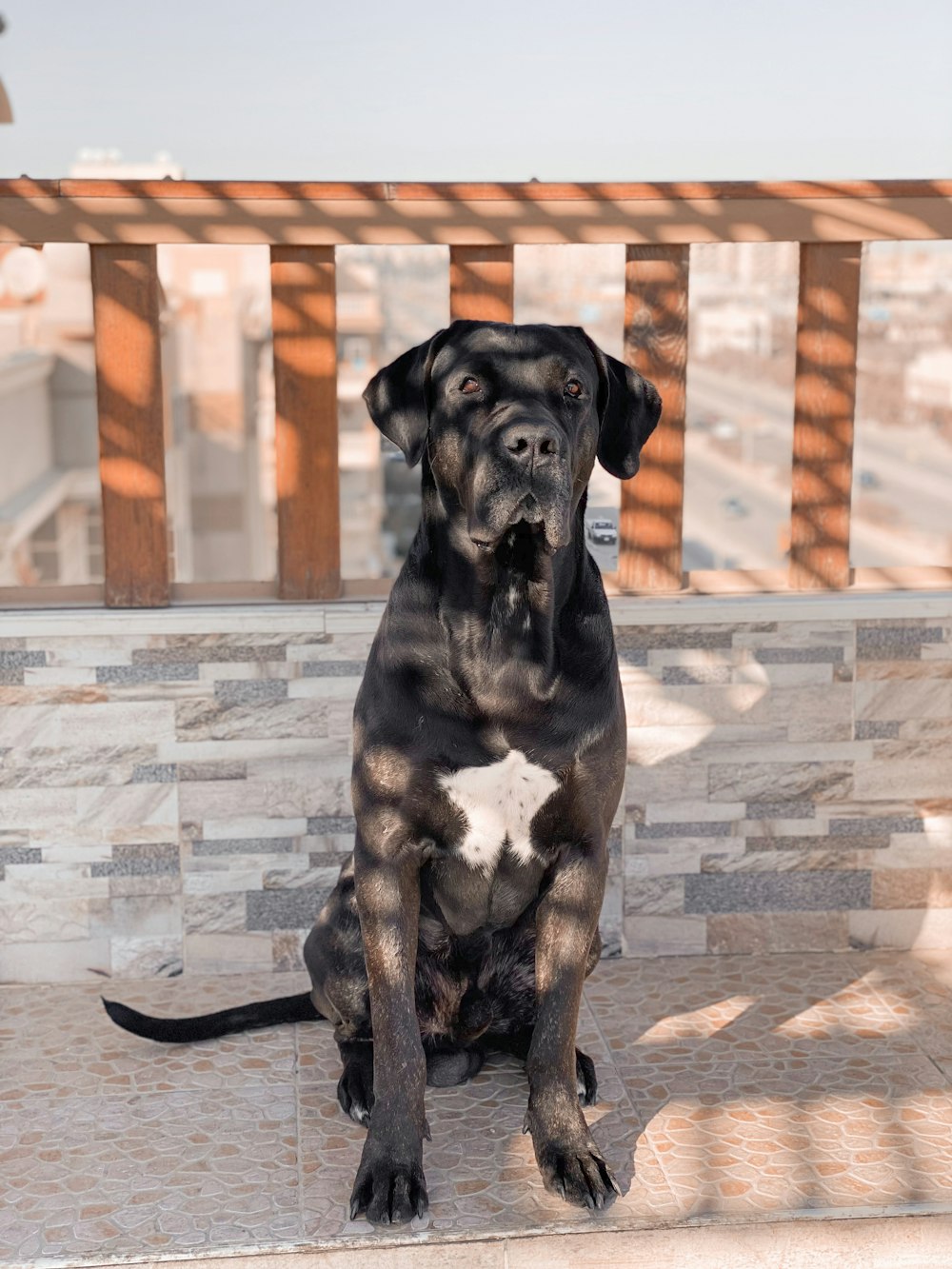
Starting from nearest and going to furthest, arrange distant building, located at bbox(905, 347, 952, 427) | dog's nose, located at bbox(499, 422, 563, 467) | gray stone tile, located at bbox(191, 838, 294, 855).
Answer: dog's nose, located at bbox(499, 422, 563, 467), gray stone tile, located at bbox(191, 838, 294, 855), distant building, located at bbox(905, 347, 952, 427)

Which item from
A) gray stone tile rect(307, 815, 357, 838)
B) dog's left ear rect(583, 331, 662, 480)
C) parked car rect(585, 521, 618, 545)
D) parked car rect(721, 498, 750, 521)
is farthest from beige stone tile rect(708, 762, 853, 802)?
parked car rect(721, 498, 750, 521)

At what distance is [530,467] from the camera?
7.08 ft

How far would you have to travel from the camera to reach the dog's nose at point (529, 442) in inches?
84.4

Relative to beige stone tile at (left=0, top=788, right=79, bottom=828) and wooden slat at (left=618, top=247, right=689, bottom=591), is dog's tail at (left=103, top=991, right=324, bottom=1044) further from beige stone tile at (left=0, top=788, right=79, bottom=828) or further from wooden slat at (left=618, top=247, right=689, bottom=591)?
wooden slat at (left=618, top=247, right=689, bottom=591)

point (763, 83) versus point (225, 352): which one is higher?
point (763, 83)

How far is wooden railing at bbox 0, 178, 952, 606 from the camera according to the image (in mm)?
3090

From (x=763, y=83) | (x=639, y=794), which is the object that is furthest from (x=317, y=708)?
(x=763, y=83)

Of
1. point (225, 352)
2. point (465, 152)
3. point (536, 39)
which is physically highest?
point (536, 39)

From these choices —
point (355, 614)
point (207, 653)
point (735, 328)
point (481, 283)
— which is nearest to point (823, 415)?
point (481, 283)

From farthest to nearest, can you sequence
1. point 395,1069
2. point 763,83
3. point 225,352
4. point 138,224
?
point 763,83
point 225,352
point 138,224
point 395,1069

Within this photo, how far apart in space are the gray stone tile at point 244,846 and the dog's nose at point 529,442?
1.42 metres

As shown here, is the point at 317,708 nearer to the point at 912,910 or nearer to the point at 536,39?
the point at 912,910

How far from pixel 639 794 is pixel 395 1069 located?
115 cm

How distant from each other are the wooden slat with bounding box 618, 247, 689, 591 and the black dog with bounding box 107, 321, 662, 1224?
0.77 m
